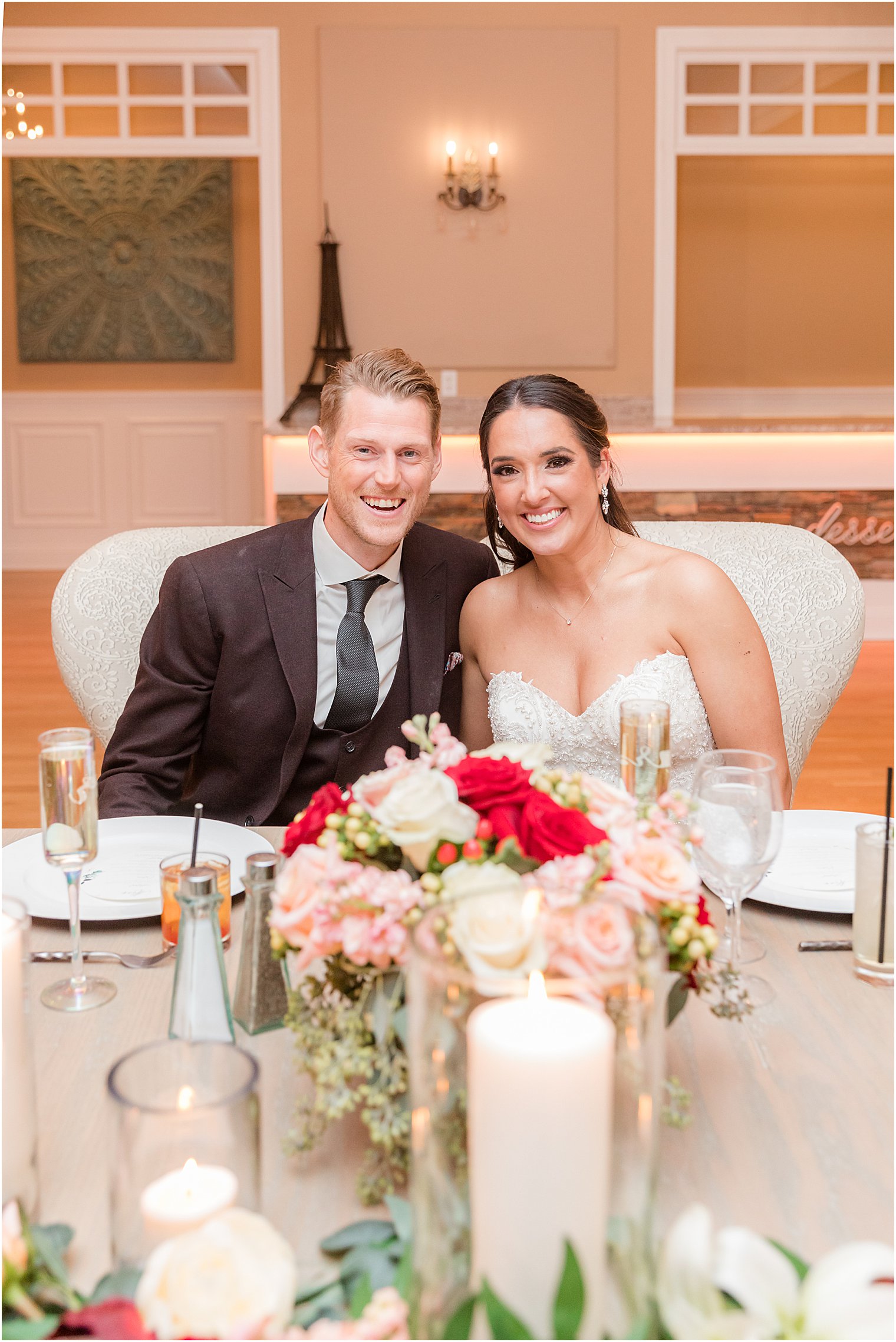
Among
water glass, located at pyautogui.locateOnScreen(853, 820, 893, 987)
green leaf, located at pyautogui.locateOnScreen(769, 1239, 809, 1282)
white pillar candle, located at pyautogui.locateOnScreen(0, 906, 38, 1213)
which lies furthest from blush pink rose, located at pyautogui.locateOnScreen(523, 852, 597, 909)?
water glass, located at pyautogui.locateOnScreen(853, 820, 893, 987)

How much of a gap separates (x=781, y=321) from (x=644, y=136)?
6.86 ft

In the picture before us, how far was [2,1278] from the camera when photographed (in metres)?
0.64

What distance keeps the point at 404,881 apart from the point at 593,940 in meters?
0.23

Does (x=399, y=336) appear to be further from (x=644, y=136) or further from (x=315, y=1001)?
(x=315, y=1001)

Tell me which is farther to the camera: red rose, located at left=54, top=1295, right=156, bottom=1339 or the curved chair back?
the curved chair back

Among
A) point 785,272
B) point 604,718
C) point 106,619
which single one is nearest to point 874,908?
point 604,718

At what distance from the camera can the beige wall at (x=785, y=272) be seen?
8.41 m

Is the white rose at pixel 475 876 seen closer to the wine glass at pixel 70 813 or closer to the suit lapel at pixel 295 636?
the wine glass at pixel 70 813

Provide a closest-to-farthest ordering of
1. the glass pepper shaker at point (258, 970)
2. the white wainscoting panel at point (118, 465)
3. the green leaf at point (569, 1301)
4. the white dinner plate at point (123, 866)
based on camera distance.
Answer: the green leaf at point (569, 1301)
the glass pepper shaker at point (258, 970)
the white dinner plate at point (123, 866)
the white wainscoting panel at point (118, 465)

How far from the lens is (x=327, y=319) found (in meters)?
7.04

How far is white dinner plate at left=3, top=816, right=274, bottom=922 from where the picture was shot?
1.27 m

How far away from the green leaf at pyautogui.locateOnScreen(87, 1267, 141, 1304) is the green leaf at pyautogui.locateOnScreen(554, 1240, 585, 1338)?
0.24 m

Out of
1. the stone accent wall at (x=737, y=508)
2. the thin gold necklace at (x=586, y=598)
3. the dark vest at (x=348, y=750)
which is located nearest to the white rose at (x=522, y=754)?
the dark vest at (x=348, y=750)

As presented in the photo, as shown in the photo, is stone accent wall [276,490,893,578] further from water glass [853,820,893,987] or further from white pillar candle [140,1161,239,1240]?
white pillar candle [140,1161,239,1240]
